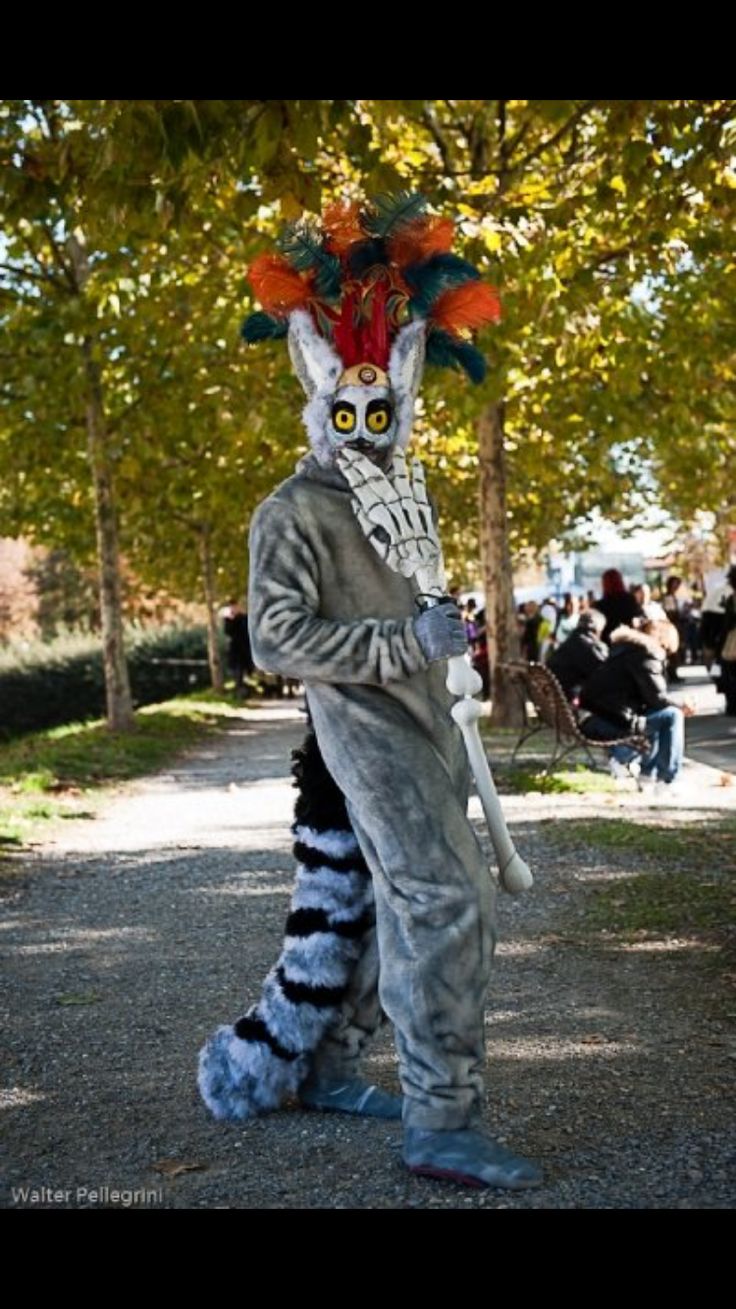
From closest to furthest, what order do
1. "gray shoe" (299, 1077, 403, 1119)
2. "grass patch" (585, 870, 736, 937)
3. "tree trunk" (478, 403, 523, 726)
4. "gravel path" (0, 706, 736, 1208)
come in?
"gravel path" (0, 706, 736, 1208) → "gray shoe" (299, 1077, 403, 1119) → "grass patch" (585, 870, 736, 937) → "tree trunk" (478, 403, 523, 726)

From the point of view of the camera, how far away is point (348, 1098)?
17.5 ft

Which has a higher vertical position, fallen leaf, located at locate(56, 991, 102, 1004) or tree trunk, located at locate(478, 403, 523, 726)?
tree trunk, located at locate(478, 403, 523, 726)

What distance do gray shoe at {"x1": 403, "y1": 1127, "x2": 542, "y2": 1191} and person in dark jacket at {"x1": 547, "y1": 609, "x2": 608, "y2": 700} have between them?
36.0 feet

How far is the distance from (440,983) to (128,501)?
21.6 metres

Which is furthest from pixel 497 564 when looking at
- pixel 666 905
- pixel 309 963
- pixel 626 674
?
pixel 309 963

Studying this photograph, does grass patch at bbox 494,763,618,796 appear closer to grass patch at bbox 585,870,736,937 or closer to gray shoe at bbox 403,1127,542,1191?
grass patch at bbox 585,870,736,937

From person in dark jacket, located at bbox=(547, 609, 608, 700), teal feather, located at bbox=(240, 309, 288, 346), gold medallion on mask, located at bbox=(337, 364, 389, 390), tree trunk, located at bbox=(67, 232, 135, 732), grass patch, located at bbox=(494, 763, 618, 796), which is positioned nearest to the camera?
gold medallion on mask, located at bbox=(337, 364, 389, 390)

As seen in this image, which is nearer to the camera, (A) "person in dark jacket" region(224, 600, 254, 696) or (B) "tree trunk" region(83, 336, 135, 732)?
(B) "tree trunk" region(83, 336, 135, 732)

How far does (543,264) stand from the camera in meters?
14.1

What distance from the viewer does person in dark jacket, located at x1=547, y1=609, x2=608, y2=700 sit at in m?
15.5

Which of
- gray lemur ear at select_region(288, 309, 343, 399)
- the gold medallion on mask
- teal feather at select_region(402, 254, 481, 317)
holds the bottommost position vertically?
the gold medallion on mask

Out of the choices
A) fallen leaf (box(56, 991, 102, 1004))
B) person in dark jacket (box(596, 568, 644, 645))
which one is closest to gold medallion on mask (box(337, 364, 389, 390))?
fallen leaf (box(56, 991, 102, 1004))

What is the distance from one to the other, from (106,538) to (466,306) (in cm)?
1553

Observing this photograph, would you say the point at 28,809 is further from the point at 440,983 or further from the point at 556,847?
the point at 440,983
